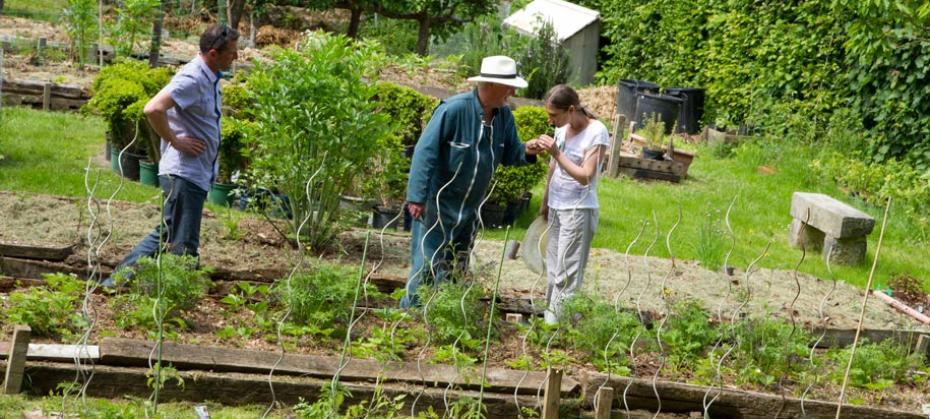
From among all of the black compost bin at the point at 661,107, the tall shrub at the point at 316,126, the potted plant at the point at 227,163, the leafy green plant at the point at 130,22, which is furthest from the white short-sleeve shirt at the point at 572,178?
the leafy green plant at the point at 130,22

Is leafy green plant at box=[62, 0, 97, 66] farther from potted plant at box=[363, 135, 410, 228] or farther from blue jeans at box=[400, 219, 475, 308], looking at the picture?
blue jeans at box=[400, 219, 475, 308]

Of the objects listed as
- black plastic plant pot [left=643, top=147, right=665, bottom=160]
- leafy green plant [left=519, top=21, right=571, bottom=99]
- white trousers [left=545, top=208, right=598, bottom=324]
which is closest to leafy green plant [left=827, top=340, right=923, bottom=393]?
white trousers [left=545, top=208, right=598, bottom=324]

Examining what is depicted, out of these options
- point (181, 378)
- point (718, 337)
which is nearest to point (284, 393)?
point (181, 378)

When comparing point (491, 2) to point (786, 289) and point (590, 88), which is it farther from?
point (786, 289)

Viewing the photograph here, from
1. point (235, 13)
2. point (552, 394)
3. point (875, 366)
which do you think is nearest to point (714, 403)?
point (552, 394)

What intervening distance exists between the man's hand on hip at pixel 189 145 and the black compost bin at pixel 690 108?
10237 millimetres

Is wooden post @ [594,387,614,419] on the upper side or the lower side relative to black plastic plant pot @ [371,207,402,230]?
upper

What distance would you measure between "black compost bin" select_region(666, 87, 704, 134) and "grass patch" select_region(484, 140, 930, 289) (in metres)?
1.61

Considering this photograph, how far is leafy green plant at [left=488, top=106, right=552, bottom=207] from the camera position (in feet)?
32.4

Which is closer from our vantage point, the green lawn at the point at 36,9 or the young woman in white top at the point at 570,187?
the young woman in white top at the point at 570,187

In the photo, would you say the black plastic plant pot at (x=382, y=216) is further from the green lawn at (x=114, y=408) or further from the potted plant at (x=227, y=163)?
the green lawn at (x=114, y=408)

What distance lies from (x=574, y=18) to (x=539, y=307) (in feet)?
45.8

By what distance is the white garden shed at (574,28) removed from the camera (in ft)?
64.7

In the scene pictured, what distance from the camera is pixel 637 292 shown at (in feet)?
27.0
